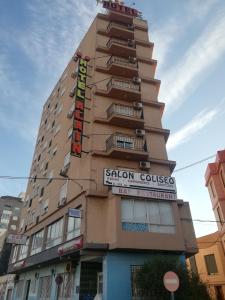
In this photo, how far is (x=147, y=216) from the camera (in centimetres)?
1501

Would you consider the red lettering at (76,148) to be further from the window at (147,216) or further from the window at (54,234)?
the window at (54,234)

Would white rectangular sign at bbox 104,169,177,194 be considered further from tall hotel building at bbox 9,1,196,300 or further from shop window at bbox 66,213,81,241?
shop window at bbox 66,213,81,241

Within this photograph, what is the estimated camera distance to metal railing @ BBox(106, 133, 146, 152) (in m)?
18.7

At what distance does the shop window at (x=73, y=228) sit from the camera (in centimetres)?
1572

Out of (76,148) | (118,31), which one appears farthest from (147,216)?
(118,31)

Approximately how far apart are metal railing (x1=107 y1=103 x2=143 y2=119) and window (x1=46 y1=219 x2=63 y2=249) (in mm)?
8891

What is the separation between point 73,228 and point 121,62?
51.3ft

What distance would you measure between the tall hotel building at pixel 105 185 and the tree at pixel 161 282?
0.78 meters

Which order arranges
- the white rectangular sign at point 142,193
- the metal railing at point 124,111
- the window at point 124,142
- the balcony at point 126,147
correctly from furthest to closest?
the metal railing at point 124,111
the window at point 124,142
the balcony at point 126,147
the white rectangular sign at point 142,193

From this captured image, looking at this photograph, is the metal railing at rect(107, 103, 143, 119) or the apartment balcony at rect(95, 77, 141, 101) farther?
the apartment balcony at rect(95, 77, 141, 101)

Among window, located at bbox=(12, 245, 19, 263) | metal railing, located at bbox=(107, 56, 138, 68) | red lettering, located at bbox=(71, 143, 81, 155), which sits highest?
metal railing, located at bbox=(107, 56, 138, 68)

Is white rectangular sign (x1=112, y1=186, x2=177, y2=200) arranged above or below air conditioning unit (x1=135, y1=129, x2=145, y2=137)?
below

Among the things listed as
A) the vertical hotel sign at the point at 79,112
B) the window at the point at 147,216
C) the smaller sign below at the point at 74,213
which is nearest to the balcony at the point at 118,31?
the vertical hotel sign at the point at 79,112

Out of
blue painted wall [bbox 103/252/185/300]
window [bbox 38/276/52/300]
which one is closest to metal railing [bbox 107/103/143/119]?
blue painted wall [bbox 103/252/185/300]
